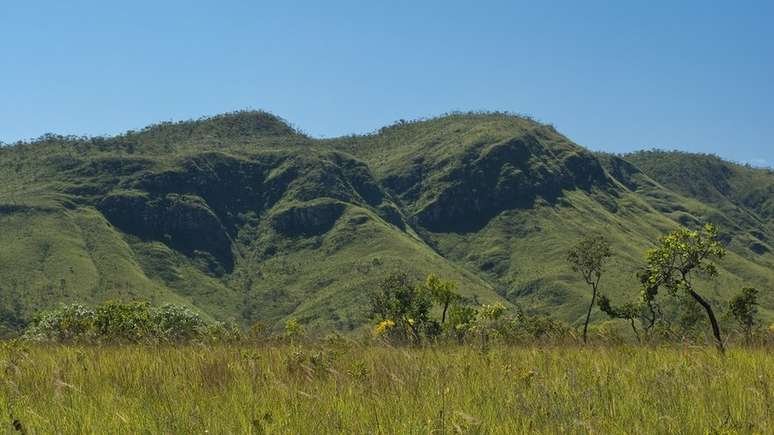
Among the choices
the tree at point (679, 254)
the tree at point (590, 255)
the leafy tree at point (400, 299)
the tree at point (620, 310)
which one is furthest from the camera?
the tree at point (590, 255)

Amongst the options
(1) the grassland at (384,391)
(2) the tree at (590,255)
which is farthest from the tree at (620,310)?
(1) the grassland at (384,391)

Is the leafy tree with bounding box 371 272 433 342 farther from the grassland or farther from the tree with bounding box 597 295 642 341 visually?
the grassland

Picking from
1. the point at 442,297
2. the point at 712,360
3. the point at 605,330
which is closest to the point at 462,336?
the point at 605,330

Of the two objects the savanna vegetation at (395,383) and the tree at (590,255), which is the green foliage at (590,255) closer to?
the tree at (590,255)

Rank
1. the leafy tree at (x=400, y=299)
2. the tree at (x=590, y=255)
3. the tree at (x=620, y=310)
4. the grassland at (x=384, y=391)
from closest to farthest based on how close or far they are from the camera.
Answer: the grassland at (x=384, y=391)
the leafy tree at (x=400, y=299)
the tree at (x=620, y=310)
the tree at (x=590, y=255)

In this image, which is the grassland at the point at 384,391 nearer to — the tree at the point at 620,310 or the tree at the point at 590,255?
the tree at the point at 620,310

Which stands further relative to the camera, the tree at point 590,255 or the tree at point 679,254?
the tree at point 590,255

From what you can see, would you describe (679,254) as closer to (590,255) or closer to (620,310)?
(620,310)

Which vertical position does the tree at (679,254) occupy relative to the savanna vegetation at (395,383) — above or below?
above

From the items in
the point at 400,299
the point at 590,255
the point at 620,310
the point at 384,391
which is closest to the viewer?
the point at 384,391

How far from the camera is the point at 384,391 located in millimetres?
6691

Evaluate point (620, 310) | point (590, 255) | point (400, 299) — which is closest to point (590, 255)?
point (590, 255)

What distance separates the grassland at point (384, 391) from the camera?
17.7 feet

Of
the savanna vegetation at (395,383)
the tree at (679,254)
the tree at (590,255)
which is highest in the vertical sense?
the tree at (590,255)
